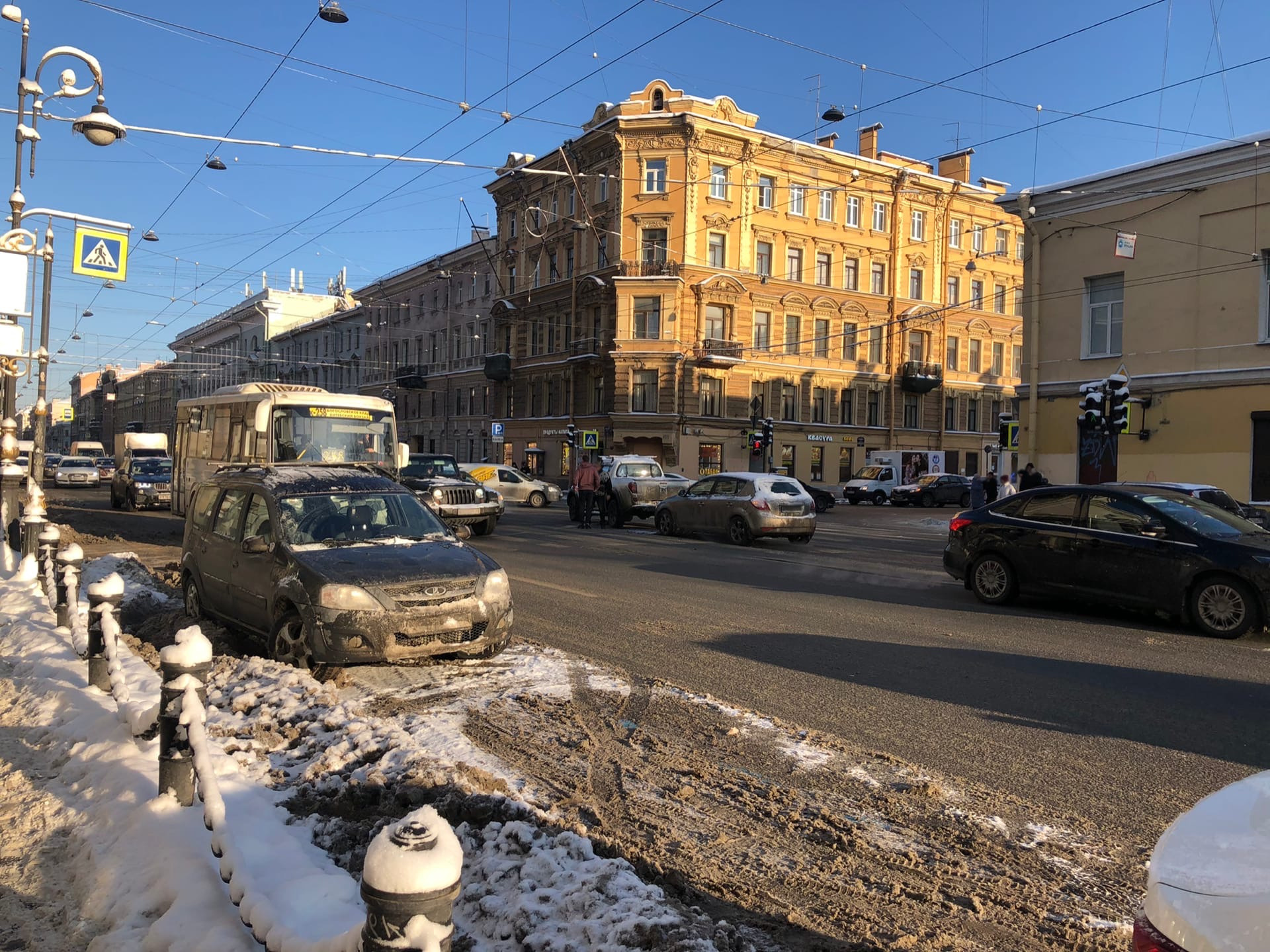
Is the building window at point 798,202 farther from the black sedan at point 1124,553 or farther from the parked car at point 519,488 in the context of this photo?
the black sedan at point 1124,553

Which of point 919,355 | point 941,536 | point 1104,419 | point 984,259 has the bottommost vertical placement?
point 941,536

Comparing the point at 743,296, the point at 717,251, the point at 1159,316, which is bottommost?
the point at 1159,316

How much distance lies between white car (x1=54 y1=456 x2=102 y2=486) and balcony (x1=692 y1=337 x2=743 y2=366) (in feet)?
97.7

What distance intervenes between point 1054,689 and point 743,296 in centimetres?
4038

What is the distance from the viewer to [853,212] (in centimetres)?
4938

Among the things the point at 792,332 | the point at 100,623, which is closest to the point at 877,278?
the point at 792,332

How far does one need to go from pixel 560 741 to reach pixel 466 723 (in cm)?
69

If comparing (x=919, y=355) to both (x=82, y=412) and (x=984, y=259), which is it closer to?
(x=984, y=259)

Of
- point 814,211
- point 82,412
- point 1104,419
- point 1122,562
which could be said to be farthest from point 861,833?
point 82,412

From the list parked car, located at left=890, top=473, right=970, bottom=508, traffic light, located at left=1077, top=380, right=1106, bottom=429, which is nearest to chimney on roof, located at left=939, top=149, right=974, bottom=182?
parked car, located at left=890, top=473, right=970, bottom=508

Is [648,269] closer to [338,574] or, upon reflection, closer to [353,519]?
[353,519]

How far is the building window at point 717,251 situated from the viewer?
148ft

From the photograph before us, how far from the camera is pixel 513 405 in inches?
2142

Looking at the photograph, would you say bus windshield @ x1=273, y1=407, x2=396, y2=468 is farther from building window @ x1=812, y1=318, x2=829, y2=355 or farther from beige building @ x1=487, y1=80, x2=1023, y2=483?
building window @ x1=812, y1=318, x2=829, y2=355
